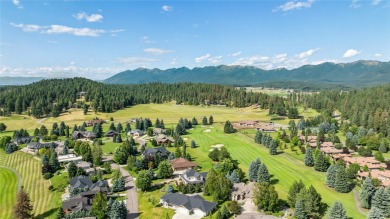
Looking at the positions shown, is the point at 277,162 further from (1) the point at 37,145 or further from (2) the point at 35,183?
(1) the point at 37,145

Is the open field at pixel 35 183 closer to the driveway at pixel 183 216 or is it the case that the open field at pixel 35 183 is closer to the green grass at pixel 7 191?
the green grass at pixel 7 191

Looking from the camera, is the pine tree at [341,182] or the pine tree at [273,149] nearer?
the pine tree at [341,182]

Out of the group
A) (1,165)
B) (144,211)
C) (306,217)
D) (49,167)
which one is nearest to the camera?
(306,217)

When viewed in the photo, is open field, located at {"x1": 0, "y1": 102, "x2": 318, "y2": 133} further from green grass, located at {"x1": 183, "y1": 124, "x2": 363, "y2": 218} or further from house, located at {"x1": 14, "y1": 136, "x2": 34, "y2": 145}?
green grass, located at {"x1": 183, "y1": 124, "x2": 363, "y2": 218}

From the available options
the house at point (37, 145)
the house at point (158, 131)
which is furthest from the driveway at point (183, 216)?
the house at point (158, 131)

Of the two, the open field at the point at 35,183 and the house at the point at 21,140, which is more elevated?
the house at the point at 21,140

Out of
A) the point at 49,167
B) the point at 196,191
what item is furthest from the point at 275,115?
the point at 49,167

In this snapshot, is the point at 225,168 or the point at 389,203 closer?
the point at 389,203

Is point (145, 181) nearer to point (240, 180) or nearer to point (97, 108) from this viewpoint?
point (240, 180)

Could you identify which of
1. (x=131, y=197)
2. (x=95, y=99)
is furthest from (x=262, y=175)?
(x=95, y=99)
